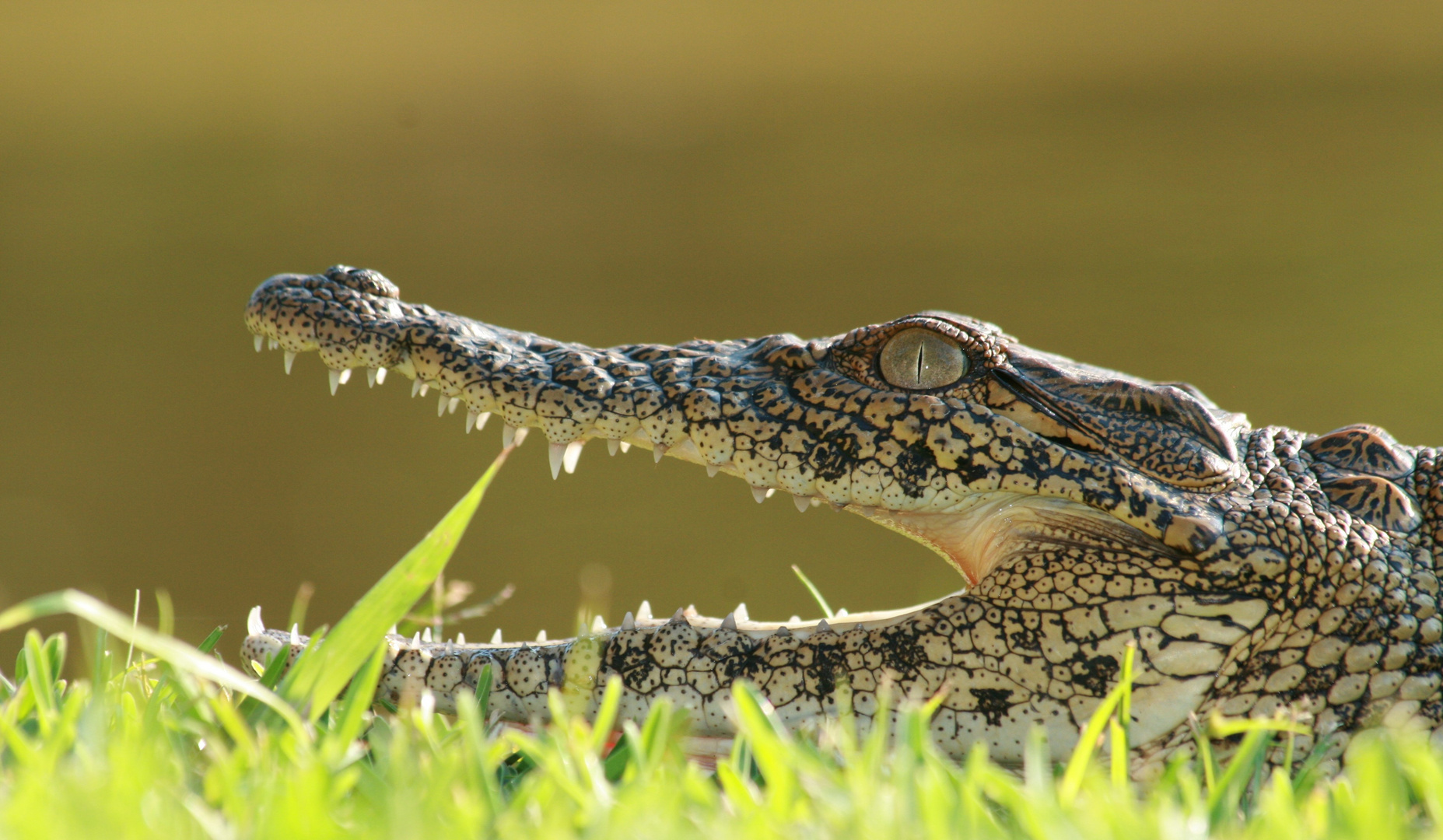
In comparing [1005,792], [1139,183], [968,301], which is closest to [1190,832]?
[1005,792]

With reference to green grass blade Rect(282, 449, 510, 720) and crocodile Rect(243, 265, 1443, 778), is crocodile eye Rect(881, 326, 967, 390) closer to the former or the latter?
crocodile Rect(243, 265, 1443, 778)

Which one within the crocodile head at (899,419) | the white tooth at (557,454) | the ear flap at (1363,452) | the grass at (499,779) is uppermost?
the ear flap at (1363,452)

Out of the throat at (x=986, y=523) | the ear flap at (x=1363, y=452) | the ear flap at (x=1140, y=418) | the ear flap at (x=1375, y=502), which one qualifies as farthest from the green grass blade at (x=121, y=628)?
the ear flap at (x=1363, y=452)

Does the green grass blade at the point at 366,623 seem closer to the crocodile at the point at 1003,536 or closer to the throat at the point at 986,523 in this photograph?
the crocodile at the point at 1003,536

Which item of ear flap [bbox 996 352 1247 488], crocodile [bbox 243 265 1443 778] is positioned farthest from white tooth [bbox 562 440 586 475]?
ear flap [bbox 996 352 1247 488]

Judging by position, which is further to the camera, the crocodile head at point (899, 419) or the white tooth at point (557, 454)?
the white tooth at point (557, 454)
